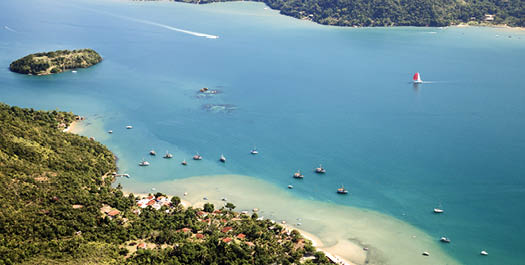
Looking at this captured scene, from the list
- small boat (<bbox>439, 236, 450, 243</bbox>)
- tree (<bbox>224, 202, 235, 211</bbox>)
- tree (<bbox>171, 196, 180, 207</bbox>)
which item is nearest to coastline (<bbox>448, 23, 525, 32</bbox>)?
small boat (<bbox>439, 236, 450, 243</bbox>)

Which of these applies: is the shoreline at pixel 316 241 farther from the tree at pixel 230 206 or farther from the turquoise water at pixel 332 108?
the turquoise water at pixel 332 108

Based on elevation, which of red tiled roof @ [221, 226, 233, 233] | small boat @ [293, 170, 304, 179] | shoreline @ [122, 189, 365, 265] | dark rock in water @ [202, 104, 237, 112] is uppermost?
dark rock in water @ [202, 104, 237, 112]

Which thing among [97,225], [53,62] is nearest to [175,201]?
[97,225]

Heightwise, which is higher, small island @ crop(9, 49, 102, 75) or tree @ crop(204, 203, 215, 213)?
small island @ crop(9, 49, 102, 75)

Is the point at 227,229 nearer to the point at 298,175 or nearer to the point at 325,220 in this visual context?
the point at 325,220

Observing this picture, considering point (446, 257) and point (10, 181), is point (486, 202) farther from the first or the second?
point (10, 181)

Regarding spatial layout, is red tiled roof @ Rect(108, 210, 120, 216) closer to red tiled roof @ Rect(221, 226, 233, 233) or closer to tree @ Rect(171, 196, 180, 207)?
tree @ Rect(171, 196, 180, 207)
